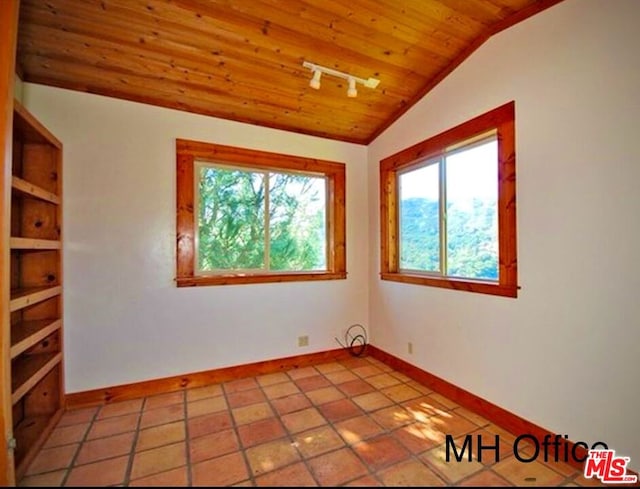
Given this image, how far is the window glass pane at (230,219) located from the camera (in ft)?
9.84

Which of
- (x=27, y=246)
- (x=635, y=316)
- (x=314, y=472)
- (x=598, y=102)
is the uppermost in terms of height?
(x=598, y=102)

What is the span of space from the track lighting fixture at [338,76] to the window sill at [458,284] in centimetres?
173

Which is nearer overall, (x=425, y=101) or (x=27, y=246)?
(x=27, y=246)

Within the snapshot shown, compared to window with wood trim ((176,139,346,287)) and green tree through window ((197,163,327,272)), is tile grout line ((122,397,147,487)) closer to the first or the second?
window with wood trim ((176,139,346,287))

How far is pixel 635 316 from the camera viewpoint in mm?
1596

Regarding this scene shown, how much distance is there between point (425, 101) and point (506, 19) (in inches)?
32.5

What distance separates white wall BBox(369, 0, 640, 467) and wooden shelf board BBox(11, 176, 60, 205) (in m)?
3.02

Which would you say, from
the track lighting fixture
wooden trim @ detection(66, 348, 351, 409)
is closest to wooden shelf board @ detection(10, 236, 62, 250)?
wooden trim @ detection(66, 348, 351, 409)

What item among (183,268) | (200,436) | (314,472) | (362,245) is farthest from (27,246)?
(362,245)

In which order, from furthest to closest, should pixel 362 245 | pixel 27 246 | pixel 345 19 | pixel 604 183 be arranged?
pixel 362 245 → pixel 345 19 → pixel 27 246 → pixel 604 183

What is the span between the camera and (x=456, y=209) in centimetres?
274

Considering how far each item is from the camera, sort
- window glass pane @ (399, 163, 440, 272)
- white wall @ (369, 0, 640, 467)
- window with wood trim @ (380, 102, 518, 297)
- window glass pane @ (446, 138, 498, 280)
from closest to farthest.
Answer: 1. white wall @ (369, 0, 640, 467)
2. window with wood trim @ (380, 102, 518, 297)
3. window glass pane @ (446, 138, 498, 280)
4. window glass pane @ (399, 163, 440, 272)

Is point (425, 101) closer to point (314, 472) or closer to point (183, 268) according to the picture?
point (183, 268)

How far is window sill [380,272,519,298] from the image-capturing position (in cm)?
220
